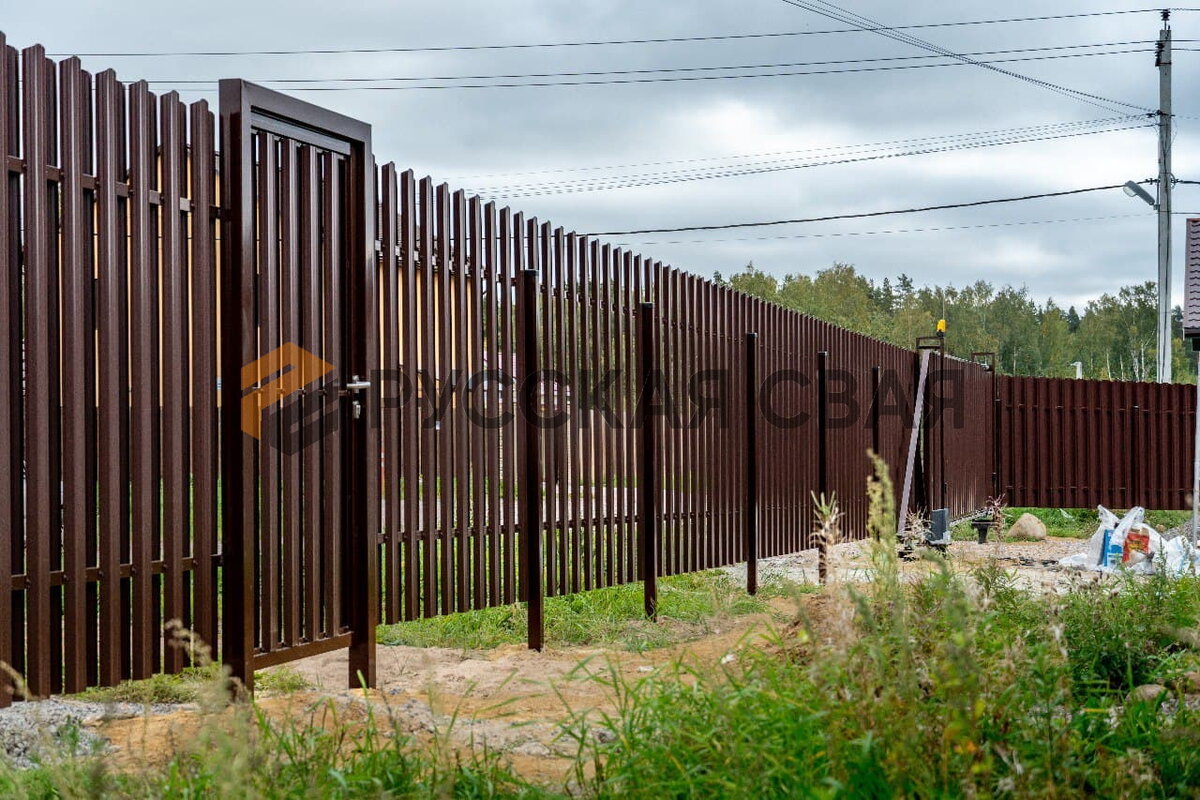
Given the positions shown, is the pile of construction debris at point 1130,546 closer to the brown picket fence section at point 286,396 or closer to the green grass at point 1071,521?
the brown picket fence section at point 286,396

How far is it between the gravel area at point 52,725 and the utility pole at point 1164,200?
2032 cm

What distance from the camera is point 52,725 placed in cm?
402

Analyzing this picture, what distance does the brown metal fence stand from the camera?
57.9 ft

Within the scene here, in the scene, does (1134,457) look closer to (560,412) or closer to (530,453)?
(560,412)

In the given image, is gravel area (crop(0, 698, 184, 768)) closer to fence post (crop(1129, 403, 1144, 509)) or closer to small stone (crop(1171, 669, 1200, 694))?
small stone (crop(1171, 669, 1200, 694))

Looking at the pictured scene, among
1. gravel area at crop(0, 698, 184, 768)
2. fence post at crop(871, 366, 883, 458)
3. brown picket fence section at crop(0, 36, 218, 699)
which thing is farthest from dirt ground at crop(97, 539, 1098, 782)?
fence post at crop(871, 366, 883, 458)

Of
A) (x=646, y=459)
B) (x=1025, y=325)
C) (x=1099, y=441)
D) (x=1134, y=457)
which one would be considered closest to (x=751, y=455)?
(x=646, y=459)

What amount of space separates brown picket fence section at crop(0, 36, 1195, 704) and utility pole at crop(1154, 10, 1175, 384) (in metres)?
16.1

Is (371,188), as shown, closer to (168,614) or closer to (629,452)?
(168,614)

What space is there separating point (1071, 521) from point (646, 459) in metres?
12.5

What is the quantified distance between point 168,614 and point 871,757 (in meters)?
2.84

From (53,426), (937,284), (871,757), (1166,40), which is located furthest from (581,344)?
(937,284)

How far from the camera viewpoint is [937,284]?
6316cm

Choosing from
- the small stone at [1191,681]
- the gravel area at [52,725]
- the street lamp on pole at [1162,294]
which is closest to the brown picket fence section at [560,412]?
the gravel area at [52,725]
